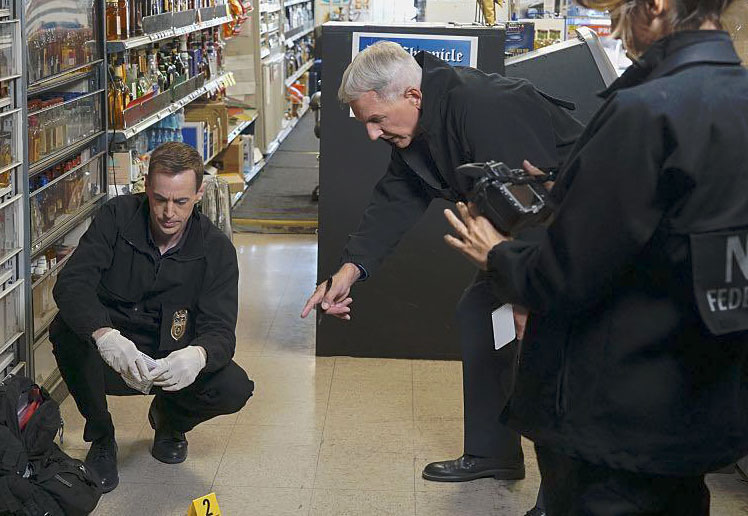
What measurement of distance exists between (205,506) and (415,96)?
134 centimetres

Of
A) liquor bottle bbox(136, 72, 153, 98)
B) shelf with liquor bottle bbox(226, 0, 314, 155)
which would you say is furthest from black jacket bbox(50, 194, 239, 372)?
shelf with liquor bottle bbox(226, 0, 314, 155)

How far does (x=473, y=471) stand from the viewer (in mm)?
3371

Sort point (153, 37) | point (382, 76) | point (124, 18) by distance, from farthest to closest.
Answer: point (153, 37) → point (124, 18) → point (382, 76)

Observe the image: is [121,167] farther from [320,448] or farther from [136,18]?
[320,448]

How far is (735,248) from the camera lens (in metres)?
1.51

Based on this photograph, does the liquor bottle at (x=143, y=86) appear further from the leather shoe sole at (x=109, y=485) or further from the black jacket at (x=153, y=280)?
the leather shoe sole at (x=109, y=485)

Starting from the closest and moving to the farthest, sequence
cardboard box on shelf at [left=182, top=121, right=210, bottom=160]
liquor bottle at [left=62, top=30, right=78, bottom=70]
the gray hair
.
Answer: the gray hair < liquor bottle at [left=62, top=30, right=78, bottom=70] < cardboard box on shelf at [left=182, top=121, right=210, bottom=160]

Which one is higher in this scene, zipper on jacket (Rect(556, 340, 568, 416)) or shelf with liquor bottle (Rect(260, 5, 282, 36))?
shelf with liquor bottle (Rect(260, 5, 282, 36))

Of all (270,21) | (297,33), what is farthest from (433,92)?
(297,33)

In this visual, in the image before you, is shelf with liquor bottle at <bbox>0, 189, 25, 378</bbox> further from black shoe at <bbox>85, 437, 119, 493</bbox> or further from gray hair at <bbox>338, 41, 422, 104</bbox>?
gray hair at <bbox>338, 41, 422, 104</bbox>

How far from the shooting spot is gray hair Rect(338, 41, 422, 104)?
2.72m

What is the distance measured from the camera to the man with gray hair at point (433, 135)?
2689 mm

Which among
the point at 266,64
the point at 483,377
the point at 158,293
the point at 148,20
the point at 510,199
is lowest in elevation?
the point at 483,377

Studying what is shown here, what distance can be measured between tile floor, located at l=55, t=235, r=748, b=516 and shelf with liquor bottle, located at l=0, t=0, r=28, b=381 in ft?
1.47
